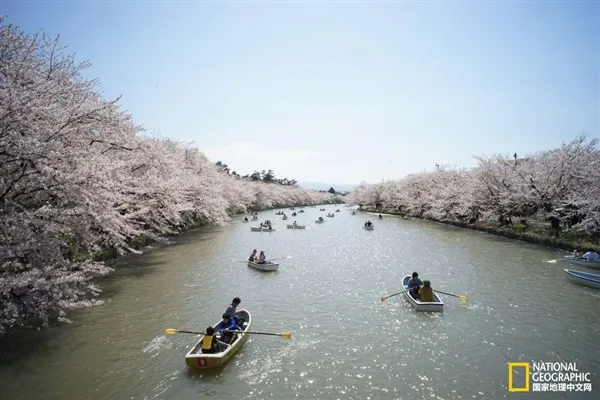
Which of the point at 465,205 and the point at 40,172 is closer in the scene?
the point at 40,172

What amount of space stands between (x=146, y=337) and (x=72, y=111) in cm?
896

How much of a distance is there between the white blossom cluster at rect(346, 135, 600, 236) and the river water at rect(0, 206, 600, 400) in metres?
9.13

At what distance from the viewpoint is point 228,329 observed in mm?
11945

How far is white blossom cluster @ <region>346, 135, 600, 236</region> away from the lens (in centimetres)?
2838

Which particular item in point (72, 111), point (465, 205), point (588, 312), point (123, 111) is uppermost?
point (123, 111)

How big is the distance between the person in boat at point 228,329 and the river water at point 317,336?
0.63m

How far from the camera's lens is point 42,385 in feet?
31.6

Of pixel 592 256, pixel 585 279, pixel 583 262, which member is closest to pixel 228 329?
pixel 585 279

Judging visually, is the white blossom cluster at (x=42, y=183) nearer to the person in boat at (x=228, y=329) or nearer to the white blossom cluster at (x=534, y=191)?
the person in boat at (x=228, y=329)

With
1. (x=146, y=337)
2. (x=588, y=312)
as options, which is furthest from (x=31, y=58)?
(x=588, y=312)

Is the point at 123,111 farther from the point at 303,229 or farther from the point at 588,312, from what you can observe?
the point at 303,229

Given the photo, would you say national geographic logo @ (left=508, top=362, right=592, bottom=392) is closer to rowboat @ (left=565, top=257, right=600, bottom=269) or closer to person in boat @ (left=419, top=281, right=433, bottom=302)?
person in boat @ (left=419, top=281, right=433, bottom=302)

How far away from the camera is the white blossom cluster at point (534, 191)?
93.1 ft

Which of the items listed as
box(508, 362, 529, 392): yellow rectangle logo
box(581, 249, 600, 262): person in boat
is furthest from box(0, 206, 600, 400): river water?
box(581, 249, 600, 262): person in boat
